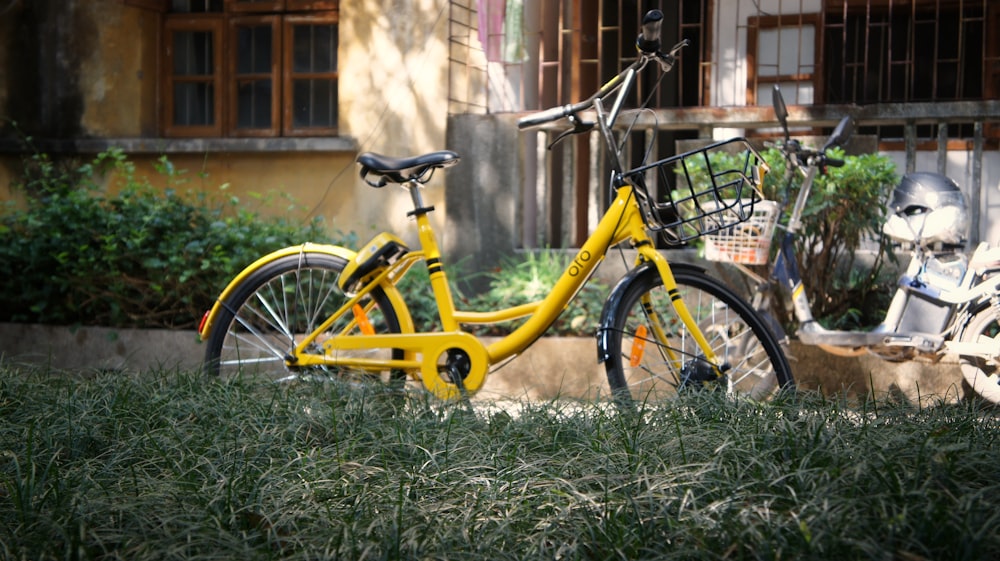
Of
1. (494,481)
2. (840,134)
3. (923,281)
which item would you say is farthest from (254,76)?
(494,481)

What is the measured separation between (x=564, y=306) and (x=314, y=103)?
4.46 metres

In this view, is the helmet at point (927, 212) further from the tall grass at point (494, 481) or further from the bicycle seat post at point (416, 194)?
the bicycle seat post at point (416, 194)

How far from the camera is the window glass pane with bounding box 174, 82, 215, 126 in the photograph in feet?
28.2

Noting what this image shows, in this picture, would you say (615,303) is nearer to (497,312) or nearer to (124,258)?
(497,312)

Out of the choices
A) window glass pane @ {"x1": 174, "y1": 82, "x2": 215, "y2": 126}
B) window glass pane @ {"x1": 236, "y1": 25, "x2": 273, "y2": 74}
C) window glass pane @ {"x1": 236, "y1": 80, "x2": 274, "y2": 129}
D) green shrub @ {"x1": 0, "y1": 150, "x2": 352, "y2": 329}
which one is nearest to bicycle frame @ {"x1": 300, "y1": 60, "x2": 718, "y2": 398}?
green shrub @ {"x1": 0, "y1": 150, "x2": 352, "y2": 329}

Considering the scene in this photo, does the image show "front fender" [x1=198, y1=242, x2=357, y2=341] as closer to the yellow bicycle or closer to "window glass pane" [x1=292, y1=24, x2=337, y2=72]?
the yellow bicycle

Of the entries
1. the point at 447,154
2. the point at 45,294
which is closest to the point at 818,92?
the point at 447,154

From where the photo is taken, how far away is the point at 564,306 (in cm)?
445

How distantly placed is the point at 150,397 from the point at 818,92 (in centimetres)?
521

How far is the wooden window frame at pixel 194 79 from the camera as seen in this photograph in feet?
27.8

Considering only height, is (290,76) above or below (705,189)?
above

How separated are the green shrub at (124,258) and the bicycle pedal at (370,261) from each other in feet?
5.54

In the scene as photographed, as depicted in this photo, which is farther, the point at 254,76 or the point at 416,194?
the point at 254,76

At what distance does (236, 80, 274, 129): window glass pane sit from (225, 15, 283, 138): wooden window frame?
22 millimetres
